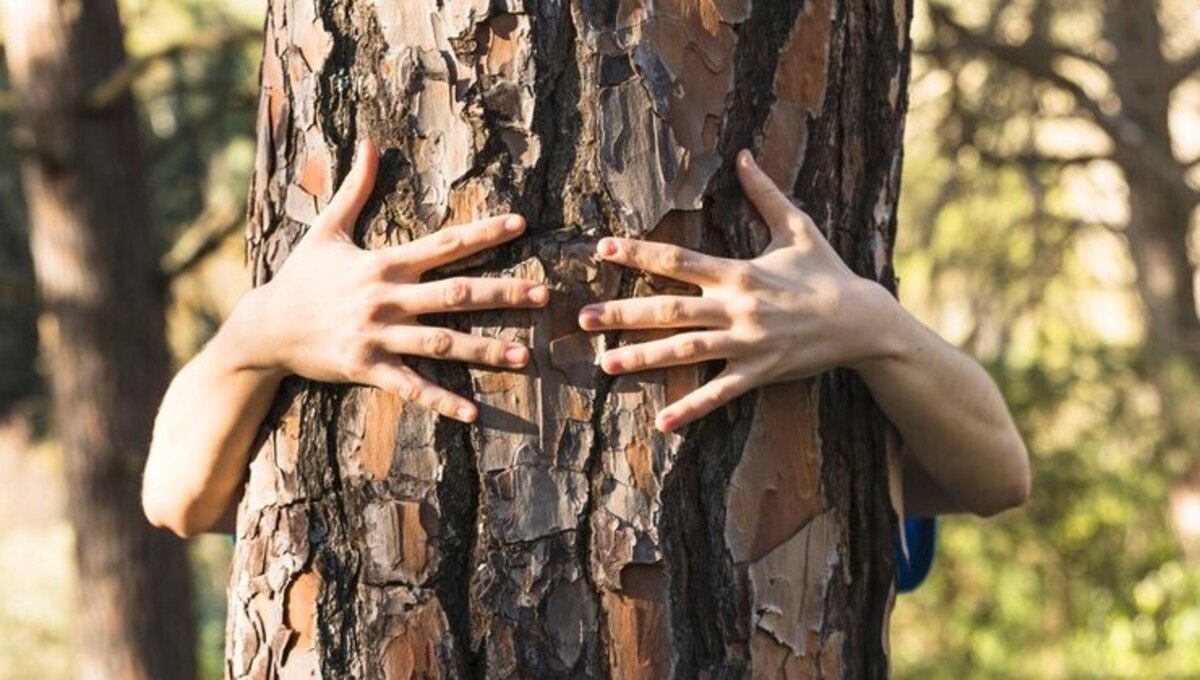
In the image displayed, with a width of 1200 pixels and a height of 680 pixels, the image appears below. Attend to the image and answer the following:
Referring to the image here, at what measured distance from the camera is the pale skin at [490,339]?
169 cm

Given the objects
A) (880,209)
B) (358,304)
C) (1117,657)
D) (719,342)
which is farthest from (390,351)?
(1117,657)

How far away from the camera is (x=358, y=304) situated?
1.71 meters

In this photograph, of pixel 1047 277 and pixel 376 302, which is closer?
pixel 376 302

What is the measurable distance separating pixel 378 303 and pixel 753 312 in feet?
1.24

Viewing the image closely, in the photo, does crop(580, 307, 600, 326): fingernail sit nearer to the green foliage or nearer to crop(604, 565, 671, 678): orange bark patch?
crop(604, 565, 671, 678): orange bark patch

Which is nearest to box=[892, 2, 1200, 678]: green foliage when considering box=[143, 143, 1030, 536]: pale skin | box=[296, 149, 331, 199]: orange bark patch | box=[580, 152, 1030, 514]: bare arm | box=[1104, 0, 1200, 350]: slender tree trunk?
box=[1104, 0, 1200, 350]: slender tree trunk

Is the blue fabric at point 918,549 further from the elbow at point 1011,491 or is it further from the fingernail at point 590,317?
the fingernail at point 590,317

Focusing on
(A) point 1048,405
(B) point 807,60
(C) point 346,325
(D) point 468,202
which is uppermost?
(A) point 1048,405

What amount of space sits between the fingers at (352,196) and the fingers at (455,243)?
7cm

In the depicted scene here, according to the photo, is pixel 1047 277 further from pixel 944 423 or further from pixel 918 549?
pixel 944 423

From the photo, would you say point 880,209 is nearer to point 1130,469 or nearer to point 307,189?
point 307,189

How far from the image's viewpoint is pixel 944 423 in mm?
2008

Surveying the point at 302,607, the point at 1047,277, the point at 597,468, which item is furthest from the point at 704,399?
the point at 1047,277

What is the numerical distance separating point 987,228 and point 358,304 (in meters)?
6.39
